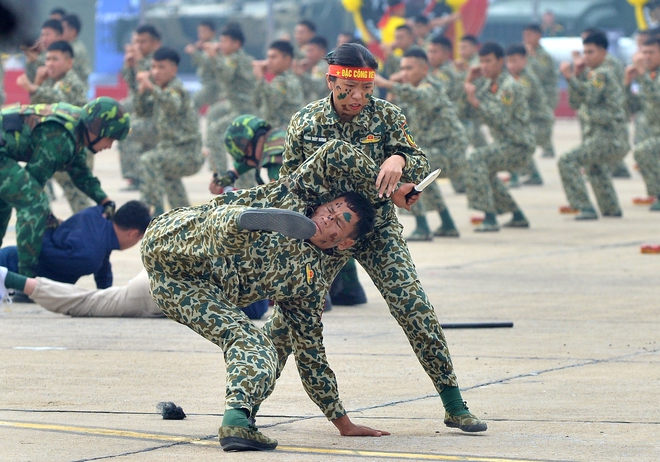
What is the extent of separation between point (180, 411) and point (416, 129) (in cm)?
828

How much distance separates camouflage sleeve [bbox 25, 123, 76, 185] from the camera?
888 centimetres

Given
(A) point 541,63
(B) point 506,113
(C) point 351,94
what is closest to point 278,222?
(C) point 351,94

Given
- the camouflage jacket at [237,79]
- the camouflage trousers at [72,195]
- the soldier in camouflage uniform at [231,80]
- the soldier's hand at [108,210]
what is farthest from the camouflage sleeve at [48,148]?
the camouflage jacket at [237,79]

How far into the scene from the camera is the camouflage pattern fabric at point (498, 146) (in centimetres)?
1395

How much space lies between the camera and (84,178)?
930 cm

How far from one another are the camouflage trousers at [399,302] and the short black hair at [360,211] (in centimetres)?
49

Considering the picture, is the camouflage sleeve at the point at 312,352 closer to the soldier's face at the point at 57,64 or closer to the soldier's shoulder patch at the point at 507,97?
the soldier's face at the point at 57,64

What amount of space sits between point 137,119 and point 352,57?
10459mm

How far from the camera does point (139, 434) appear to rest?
17.9 feet

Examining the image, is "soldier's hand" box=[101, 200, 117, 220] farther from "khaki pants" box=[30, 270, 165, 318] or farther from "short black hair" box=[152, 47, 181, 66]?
"short black hair" box=[152, 47, 181, 66]

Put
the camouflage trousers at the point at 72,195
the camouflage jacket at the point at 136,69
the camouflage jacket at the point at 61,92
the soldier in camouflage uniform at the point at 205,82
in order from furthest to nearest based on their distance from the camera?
the soldier in camouflage uniform at the point at 205,82, the camouflage jacket at the point at 136,69, the camouflage jacket at the point at 61,92, the camouflage trousers at the point at 72,195

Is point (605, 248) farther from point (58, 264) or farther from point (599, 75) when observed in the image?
point (58, 264)

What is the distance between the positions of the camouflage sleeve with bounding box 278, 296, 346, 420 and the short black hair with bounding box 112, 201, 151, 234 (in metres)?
3.39

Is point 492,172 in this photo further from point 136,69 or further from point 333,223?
point 333,223
